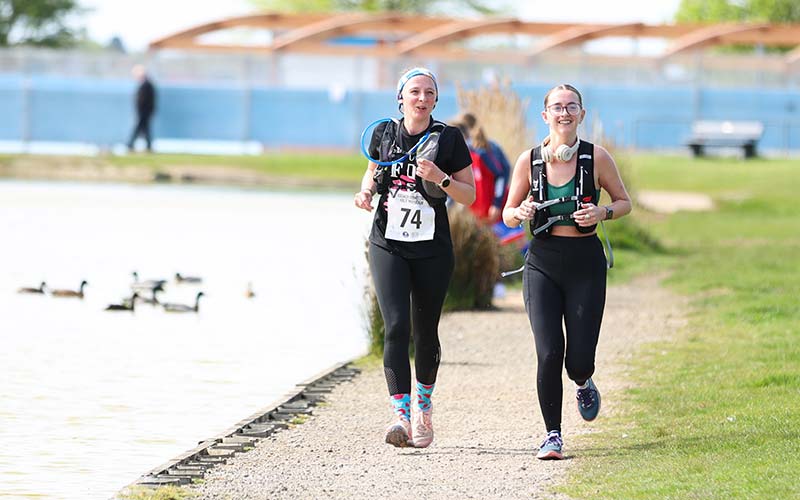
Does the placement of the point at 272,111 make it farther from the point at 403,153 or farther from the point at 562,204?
the point at 562,204

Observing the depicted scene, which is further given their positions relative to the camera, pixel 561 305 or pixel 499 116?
pixel 499 116

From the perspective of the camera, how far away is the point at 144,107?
3984 centimetres

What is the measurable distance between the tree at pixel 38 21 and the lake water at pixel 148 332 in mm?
39763

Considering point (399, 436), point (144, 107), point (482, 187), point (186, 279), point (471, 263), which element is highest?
point (482, 187)

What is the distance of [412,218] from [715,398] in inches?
95.3

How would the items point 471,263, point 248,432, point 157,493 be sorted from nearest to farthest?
point 157,493, point 248,432, point 471,263

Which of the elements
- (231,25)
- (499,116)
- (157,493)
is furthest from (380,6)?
(157,493)

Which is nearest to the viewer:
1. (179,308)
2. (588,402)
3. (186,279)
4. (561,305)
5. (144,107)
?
(561,305)

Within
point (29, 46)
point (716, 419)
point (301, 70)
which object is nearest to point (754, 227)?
point (716, 419)

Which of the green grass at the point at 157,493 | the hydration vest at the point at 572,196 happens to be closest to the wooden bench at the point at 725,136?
the hydration vest at the point at 572,196

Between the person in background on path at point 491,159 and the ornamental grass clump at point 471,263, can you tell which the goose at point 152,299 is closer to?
the ornamental grass clump at point 471,263

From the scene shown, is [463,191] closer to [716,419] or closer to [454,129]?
[454,129]

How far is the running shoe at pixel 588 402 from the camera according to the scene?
8.49 meters

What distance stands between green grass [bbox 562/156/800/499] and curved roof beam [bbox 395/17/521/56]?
2279cm
